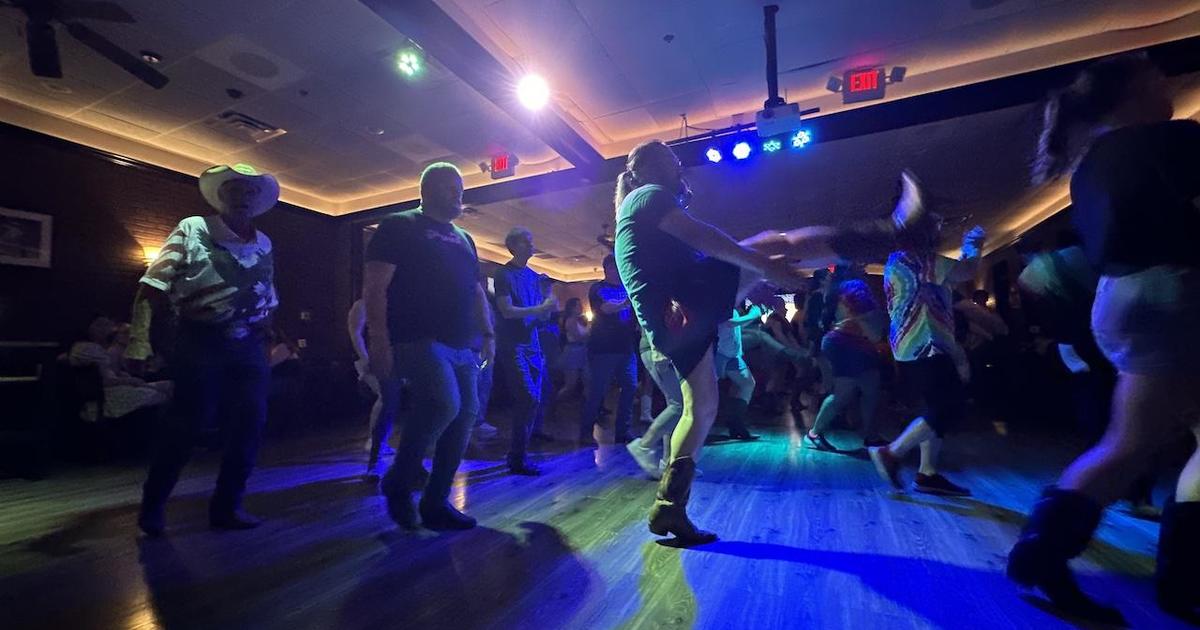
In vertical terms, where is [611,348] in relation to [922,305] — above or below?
below

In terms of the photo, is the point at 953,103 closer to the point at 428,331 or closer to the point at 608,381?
the point at 608,381

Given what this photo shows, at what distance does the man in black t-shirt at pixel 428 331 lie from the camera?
195 cm

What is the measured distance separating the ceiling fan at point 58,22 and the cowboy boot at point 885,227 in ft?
15.7

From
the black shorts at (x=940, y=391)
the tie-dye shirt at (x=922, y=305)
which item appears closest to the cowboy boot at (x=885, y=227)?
the tie-dye shirt at (x=922, y=305)

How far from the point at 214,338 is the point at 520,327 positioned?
173 centimetres

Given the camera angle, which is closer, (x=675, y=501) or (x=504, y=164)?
(x=675, y=501)

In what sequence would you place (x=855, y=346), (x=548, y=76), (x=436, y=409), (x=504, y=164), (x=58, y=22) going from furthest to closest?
(x=504, y=164) < (x=548, y=76) < (x=58, y=22) < (x=855, y=346) < (x=436, y=409)

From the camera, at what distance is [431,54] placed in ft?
13.6

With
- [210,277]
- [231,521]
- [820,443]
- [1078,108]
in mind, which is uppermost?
[1078,108]

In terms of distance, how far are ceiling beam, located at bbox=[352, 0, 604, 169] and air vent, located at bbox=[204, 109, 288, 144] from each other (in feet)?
9.13

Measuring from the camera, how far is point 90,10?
3.48 m

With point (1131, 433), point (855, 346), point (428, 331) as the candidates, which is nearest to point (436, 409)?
point (428, 331)

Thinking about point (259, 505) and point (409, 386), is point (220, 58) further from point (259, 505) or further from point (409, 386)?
point (409, 386)

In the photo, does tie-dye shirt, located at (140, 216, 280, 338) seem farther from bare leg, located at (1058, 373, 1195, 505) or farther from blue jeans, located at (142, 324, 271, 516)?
bare leg, located at (1058, 373, 1195, 505)
